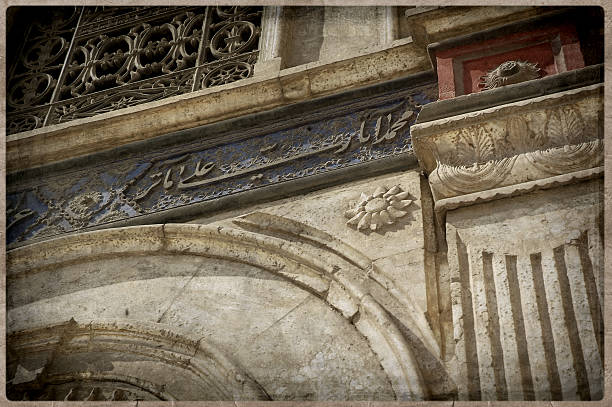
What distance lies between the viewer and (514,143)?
136 inches

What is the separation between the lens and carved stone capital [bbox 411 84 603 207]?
3338 millimetres

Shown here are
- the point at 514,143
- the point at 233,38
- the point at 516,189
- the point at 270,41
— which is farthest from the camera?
the point at 233,38

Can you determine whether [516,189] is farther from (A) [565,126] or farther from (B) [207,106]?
(B) [207,106]

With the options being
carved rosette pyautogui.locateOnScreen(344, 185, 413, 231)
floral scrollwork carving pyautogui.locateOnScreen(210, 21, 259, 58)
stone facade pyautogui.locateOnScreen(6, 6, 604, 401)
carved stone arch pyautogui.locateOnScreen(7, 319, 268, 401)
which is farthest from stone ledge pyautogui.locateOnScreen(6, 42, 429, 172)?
carved stone arch pyautogui.locateOnScreen(7, 319, 268, 401)

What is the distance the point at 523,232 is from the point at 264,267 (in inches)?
43.4

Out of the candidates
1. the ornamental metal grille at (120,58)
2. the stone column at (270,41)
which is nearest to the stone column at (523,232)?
the stone column at (270,41)

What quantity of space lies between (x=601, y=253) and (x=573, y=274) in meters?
0.11

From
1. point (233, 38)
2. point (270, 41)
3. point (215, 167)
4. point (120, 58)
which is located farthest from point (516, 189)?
point (120, 58)

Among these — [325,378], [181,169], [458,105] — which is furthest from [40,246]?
[458,105]

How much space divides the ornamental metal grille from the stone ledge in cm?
37

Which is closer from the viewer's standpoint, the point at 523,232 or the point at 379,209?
the point at 523,232

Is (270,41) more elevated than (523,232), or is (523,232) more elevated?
(270,41)

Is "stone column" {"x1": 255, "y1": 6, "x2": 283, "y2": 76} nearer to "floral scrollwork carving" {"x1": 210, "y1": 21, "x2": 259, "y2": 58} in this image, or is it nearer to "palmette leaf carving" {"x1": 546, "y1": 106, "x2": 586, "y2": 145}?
"floral scrollwork carving" {"x1": 210, "y1": 21, "x2": 259, "y2": 58}

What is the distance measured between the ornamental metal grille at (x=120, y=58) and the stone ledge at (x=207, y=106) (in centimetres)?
37
